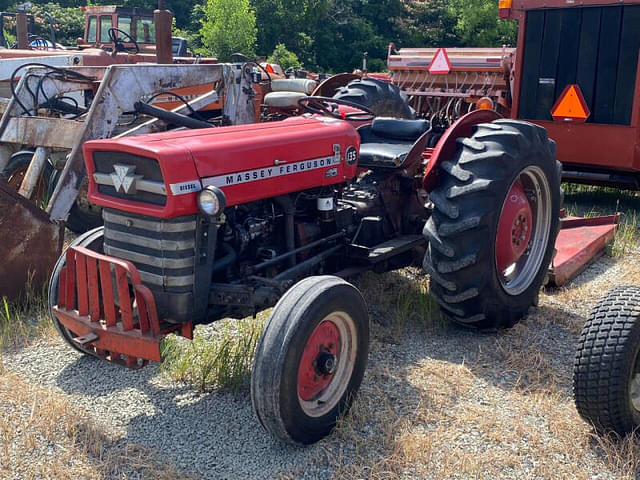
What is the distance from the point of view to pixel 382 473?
2.81m

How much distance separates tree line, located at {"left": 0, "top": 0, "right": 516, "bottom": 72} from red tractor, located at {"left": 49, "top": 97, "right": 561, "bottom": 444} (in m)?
18.4

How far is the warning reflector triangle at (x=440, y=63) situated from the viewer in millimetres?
9125

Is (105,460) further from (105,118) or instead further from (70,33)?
(70,33)

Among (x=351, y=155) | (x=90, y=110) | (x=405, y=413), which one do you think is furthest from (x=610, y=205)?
(x=90, y=110)

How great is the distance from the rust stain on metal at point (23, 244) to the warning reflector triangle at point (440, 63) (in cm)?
595

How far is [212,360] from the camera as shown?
3623mm

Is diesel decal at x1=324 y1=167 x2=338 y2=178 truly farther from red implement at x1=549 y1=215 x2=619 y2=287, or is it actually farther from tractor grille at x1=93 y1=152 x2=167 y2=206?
red implement at x1=549 y1=215 x2=619 y2=287

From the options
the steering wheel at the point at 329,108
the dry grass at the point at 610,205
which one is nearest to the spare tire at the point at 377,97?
the steering wheel at the point at 329,108

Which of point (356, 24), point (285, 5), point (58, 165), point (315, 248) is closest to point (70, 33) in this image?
point (285, 5)

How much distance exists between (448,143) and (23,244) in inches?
105

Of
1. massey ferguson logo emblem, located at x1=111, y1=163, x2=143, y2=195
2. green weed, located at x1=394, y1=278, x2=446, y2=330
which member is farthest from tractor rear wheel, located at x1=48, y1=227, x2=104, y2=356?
green weed, located at x1=394, y1=278, x2=446, y2=330

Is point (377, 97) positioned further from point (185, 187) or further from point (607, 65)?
point (185, 187)

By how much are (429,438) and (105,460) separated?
4.40ft

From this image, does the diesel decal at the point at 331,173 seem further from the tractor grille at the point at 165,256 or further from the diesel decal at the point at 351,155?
the tractor grille at the point at 165,256
